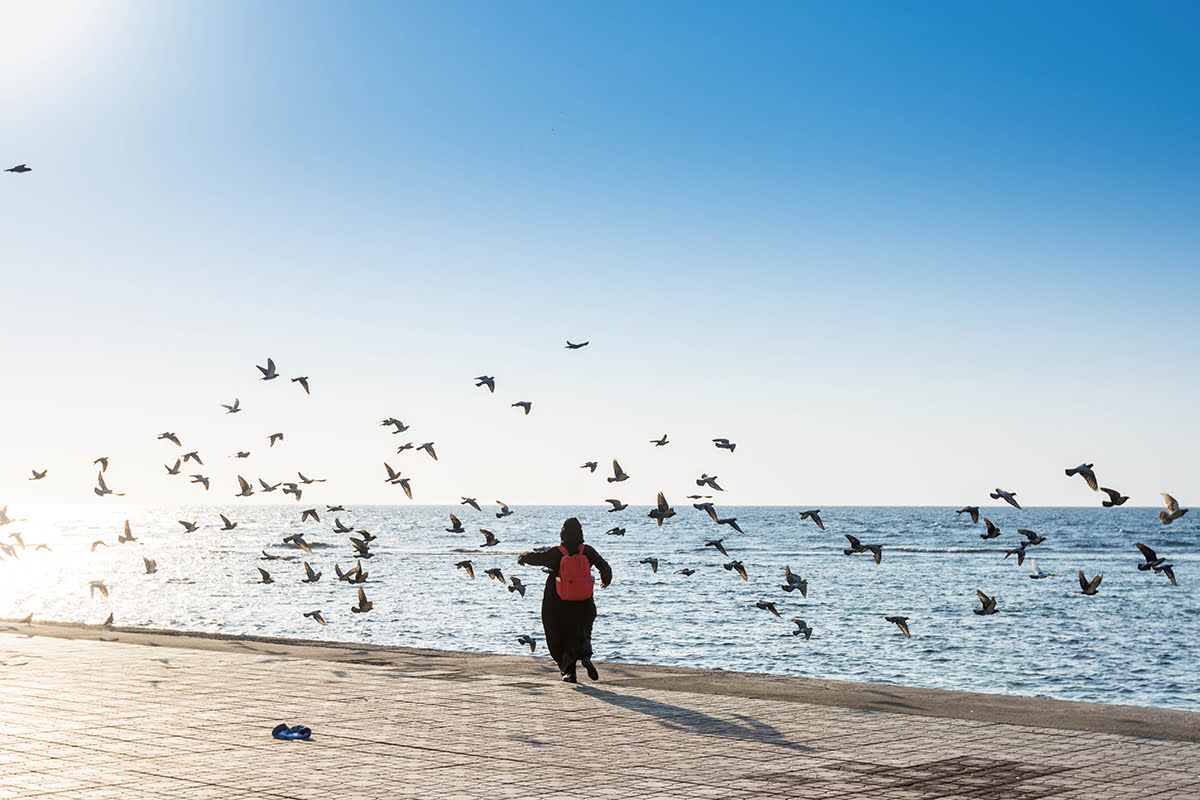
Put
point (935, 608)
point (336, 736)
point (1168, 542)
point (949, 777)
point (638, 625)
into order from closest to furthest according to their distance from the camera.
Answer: point (949, 777) → point (336, 736) → point (638, 625) → point (935, 608) → point (1168, 542)

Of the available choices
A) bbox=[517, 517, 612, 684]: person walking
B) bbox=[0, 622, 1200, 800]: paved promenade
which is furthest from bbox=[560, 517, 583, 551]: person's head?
bbox=[0, 622, 1200, 800]: paved promenade

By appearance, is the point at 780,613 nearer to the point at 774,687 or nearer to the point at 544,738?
the point at 774,687

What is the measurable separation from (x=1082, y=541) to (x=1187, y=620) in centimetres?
7466

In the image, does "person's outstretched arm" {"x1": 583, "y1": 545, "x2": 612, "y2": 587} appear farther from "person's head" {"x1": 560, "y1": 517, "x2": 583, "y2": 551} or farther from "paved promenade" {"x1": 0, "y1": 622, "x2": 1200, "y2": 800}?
"paved promenade" {"x1": 0, "y1": 622, "x2": 1200, "y2": 800}

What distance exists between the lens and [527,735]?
9406mm

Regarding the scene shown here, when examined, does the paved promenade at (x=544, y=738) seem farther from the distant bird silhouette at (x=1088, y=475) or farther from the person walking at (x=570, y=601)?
the distant bird silhouette at (x=1088, y=475)

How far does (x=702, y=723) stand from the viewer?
1012 cm

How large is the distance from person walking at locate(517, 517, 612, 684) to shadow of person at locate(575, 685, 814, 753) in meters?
1.06

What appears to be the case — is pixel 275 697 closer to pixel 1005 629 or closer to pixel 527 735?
pixel 527 735

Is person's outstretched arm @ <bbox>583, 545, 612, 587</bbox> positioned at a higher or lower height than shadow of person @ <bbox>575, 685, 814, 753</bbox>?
higher

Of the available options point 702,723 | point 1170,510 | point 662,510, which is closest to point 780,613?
point 662,510

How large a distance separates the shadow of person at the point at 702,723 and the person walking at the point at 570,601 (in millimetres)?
1058

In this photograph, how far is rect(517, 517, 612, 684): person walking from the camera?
13.0 meters

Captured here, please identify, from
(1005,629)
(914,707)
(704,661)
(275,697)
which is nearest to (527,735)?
(275,697)
